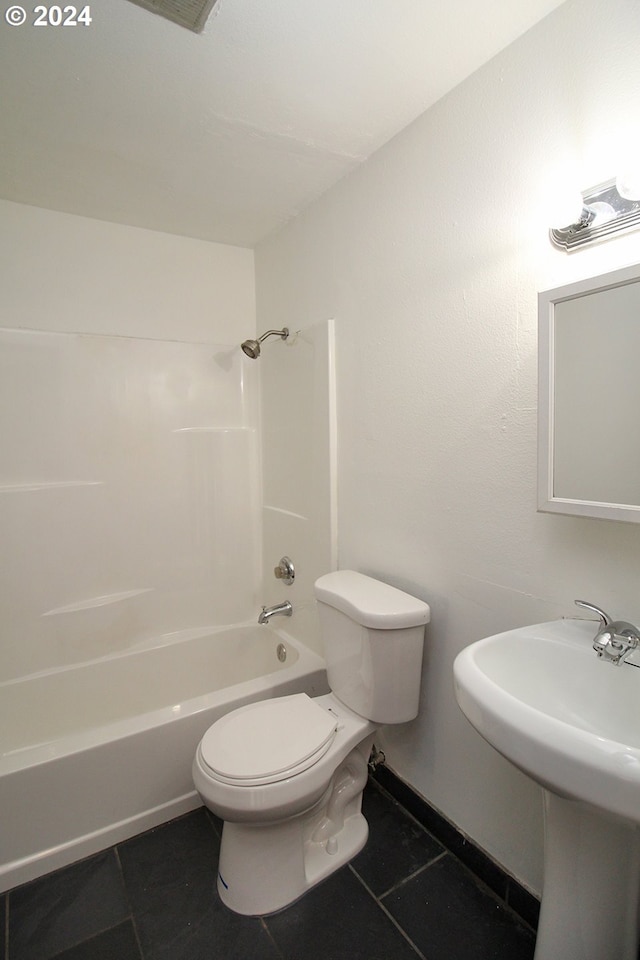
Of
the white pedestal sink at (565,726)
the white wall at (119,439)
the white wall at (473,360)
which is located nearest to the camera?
the white pedestal sink at (565,726)

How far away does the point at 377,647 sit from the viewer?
4.60 ft

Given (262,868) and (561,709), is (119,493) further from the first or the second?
(561,709)

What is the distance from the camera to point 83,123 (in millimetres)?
1396

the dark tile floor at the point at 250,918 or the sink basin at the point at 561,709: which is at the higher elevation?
the sink basin at the point at 561,709

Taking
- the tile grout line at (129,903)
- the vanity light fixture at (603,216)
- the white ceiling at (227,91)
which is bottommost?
the tile grout line at (129,903)

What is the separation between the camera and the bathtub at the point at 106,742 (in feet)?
4.59

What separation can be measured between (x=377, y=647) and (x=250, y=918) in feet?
2.65

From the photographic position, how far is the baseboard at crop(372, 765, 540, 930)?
122 cm

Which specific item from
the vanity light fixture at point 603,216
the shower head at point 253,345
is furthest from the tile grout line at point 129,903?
the vanity light fixture at point 603,216

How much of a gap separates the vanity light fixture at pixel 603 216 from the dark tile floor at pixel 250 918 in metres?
1.71

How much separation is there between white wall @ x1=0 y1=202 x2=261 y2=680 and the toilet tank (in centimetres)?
101

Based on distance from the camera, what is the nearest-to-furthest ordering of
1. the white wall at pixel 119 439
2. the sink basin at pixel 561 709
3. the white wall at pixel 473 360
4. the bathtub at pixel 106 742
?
1. the sink basin at pixel 561 709
2. the white wall at pixel 473 360
3. the bathtub at pixel 106 742
4. the white wall at pixel 119 439

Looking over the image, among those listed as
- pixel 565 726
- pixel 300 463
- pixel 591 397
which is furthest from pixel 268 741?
pixel 591 397

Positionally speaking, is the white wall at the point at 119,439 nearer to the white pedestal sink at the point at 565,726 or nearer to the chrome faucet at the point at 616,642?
the white pedestal sink at the point at 565,726
